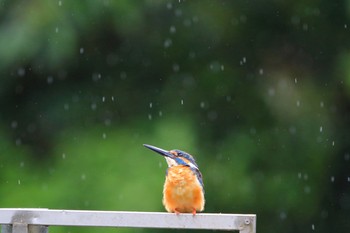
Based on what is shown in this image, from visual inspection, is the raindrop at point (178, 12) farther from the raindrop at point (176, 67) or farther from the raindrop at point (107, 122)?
the raindrop at point (107, 122)

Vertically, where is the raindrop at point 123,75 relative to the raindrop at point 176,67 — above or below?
below

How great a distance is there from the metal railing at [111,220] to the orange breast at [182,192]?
53.7 inches

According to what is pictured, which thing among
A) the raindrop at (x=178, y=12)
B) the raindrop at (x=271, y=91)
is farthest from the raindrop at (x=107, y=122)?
the raindrop at (x=271, y=91)

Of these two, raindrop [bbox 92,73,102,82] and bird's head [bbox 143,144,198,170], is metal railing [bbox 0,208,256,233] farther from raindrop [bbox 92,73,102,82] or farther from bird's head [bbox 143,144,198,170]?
raindrop [bbox 92,73,102,82]

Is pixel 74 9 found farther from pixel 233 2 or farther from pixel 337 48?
pixel 337 48

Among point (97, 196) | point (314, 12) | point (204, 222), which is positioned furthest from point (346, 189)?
point (204, 222)

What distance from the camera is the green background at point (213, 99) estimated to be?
6.62m

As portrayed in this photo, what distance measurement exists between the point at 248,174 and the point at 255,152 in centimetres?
18

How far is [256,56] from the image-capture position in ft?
23.5

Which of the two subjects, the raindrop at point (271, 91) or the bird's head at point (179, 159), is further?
the raindrop at point (271, 91)

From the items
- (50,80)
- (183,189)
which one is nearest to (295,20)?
(50,80)

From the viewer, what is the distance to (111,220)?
A: 2650 mm

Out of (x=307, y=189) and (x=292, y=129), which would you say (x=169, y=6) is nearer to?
(x=292, y=129)

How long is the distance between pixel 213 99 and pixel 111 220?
14.3ft
